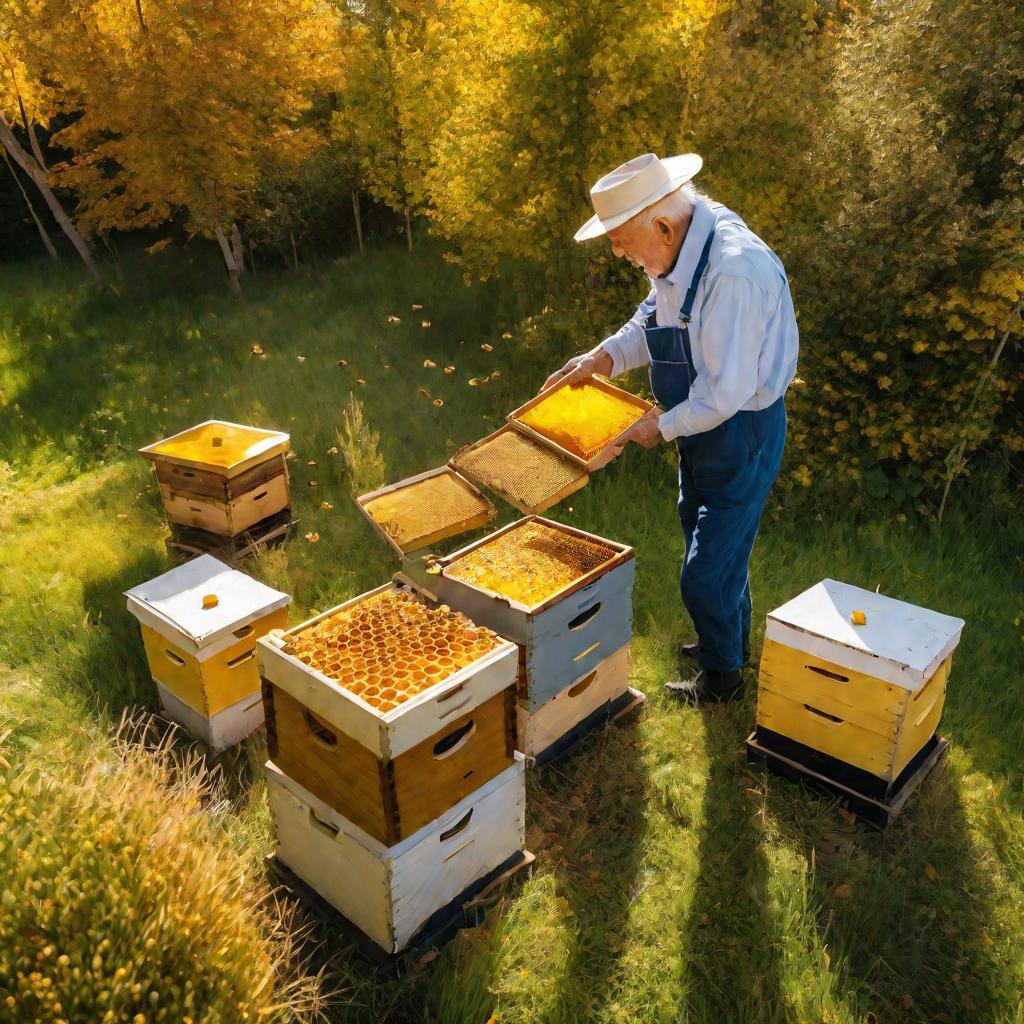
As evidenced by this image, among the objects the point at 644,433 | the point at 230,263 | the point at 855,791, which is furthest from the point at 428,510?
the point at 230,263

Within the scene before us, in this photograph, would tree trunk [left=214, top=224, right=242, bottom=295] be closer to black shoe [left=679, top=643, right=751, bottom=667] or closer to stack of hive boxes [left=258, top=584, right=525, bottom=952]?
black shoe [left=679, top=643, right=751, bottom=667]

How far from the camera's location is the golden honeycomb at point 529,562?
3.87 m

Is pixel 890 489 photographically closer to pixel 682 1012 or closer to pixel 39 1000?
pixel 682 1012

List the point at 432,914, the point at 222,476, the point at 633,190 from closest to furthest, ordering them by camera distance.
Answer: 1. the point at 432,914
2. the point at 633,190
3. the point at 222,476

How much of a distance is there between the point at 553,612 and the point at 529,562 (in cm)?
47

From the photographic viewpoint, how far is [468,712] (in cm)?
307

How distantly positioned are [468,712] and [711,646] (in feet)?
6.19

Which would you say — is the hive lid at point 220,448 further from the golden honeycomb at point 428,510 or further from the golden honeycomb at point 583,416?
the golden honeycomb at point 583,416

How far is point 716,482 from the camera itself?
397cm

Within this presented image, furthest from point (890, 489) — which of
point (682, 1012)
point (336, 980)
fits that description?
point (336, 980)

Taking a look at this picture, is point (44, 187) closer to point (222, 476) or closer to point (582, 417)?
point (222, 476)

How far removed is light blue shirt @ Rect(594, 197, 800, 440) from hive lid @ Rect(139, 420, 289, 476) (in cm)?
298

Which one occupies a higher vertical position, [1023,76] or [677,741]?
[1023,76]

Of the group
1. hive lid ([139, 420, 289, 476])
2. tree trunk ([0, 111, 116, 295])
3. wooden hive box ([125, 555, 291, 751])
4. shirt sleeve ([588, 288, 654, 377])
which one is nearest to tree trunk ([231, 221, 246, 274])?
tree trunk ([0, 111, 116, 295])
